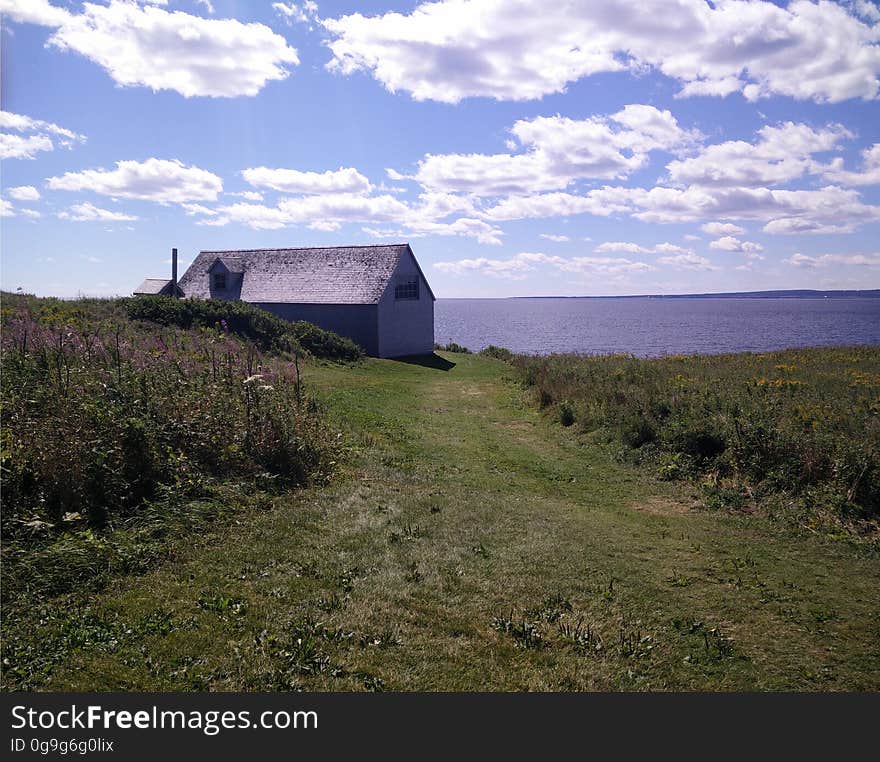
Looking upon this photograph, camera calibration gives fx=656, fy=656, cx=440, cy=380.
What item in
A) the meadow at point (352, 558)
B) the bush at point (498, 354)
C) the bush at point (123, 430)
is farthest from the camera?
the bush at point (498, 354)

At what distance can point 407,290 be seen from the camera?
42625mm

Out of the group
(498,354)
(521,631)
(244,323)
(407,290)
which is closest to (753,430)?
(521,631)

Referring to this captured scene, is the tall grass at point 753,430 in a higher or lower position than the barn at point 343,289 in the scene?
lower

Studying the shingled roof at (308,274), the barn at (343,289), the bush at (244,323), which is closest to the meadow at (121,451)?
the bush at (244,323)

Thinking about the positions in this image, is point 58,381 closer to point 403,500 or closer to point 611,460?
point 403,500

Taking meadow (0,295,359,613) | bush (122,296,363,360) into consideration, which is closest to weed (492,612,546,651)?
meadow (0,295,359,613)

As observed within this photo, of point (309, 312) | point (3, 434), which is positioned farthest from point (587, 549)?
point (309, 312)

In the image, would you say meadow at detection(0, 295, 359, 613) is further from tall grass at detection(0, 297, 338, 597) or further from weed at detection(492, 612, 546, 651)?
weed at detection(492, 612, 546, 651)

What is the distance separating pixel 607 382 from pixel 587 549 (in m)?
13.2

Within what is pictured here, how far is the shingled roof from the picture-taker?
134 ft

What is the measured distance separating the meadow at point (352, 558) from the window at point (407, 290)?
92.7ft

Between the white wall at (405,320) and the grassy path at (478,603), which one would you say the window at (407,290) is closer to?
the white wall at (405,320)

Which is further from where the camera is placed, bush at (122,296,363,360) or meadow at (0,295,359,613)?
bush at (122,296,363,360)

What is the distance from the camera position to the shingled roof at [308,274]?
40969 millimetres
